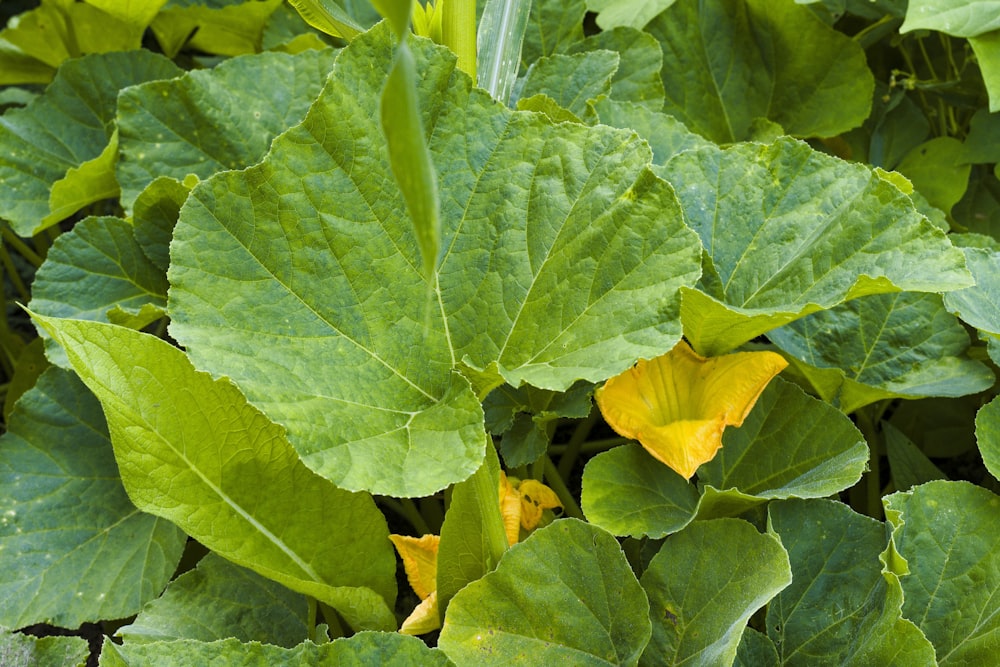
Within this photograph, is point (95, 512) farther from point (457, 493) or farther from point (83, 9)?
point (83, 9)

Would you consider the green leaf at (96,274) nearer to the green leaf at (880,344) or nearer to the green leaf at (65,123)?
the green leaf at (65,123)

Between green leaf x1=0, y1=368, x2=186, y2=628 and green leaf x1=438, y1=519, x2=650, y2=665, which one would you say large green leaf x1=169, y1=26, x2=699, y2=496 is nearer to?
green leaf x1=438, y1=519, x2=650, y2=665

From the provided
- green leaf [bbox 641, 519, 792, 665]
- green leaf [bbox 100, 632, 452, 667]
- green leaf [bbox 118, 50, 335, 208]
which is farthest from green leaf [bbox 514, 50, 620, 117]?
green leaf [bbox 100, 632, 452, 667]

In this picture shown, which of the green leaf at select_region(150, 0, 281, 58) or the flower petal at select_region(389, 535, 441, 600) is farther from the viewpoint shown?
the green leaf at select_region(150, 0, 281, 58)

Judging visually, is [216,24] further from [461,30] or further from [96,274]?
[461,30]

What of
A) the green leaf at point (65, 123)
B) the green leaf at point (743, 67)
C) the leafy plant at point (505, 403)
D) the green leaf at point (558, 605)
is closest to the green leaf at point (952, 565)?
the leafy plant at point (505, 403)

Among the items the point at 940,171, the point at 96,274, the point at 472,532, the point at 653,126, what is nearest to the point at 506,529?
the point at 472,532
